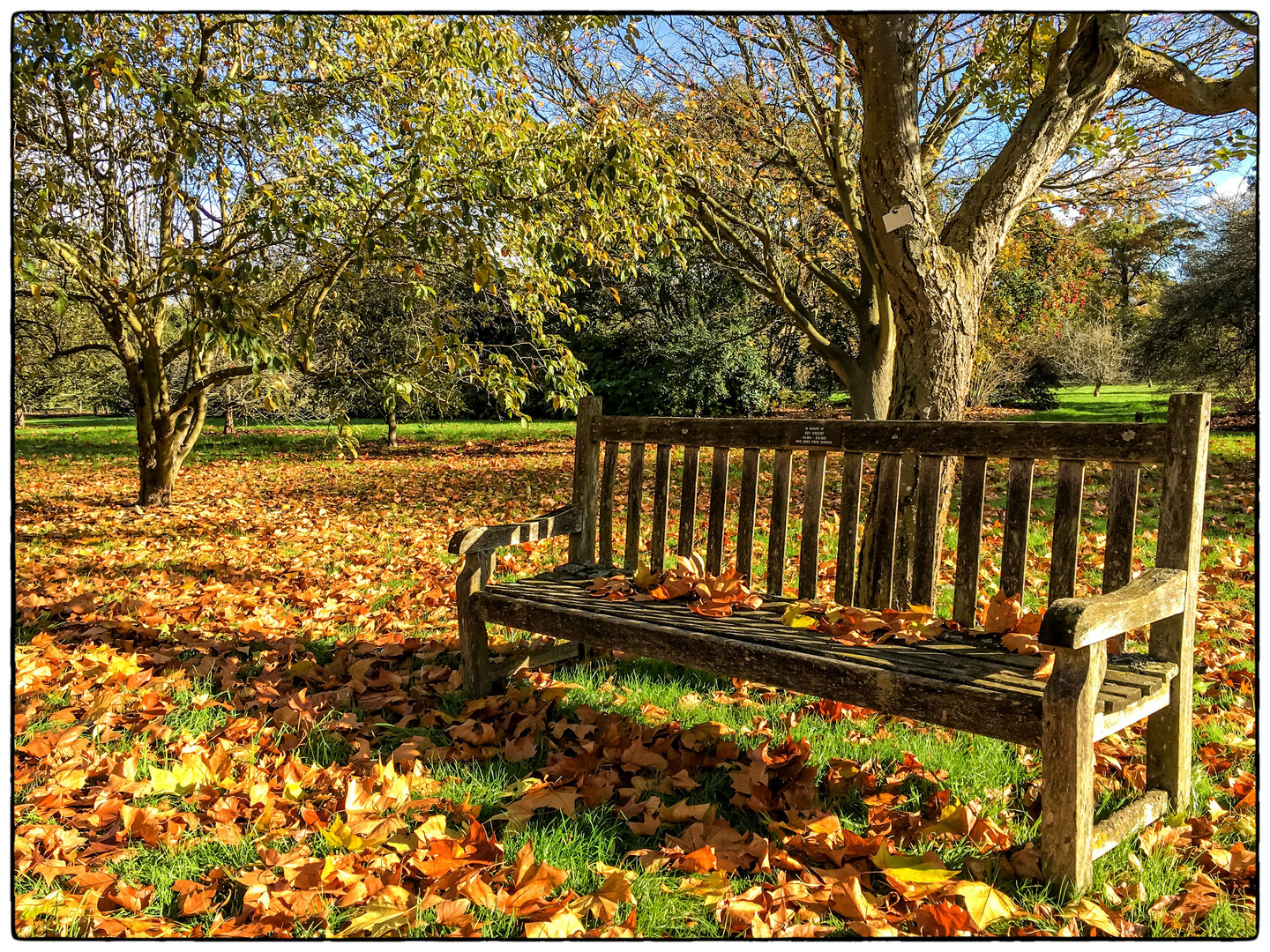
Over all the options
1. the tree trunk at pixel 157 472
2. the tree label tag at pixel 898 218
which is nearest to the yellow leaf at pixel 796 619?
the tree label tag at pixel 898 218

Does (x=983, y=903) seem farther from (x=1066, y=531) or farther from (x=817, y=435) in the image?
(x=817, y=435)

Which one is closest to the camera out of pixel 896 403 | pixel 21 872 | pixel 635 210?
pixel 21 872

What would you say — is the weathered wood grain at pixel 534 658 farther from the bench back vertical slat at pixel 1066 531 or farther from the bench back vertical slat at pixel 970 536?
the bench back vertical slat at pixel 1066 531

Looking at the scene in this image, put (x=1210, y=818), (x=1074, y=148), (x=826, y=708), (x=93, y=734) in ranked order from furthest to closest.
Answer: (x=1074, y=148)
(x=826, y=708)
(x=93, y=734)
(x=1210, y=818)

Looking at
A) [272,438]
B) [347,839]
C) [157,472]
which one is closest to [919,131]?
[347,839]

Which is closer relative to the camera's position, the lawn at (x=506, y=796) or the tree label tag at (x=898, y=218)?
the lawn at (x=506, y=796)

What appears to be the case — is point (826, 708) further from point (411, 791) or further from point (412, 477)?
point (412, 477)

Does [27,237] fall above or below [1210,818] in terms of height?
above

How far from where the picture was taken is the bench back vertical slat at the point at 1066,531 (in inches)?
104

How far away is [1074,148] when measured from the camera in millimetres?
7250

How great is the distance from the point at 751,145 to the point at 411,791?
24.5 feet

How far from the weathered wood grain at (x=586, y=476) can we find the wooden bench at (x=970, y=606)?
0.50ft

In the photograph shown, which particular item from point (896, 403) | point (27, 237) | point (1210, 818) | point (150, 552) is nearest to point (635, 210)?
point (896, 403)

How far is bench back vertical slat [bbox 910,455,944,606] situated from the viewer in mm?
2936
